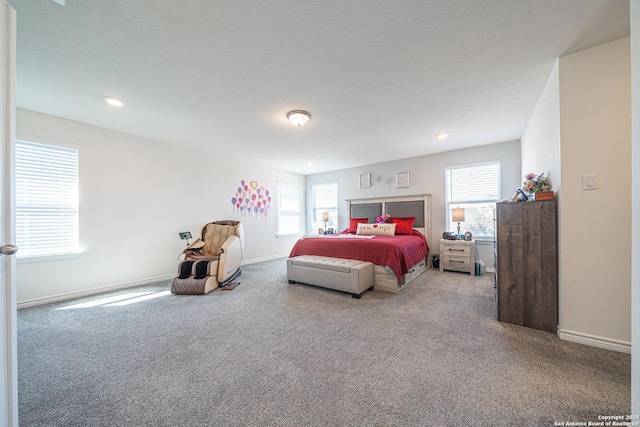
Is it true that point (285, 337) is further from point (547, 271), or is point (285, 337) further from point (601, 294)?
point (601, 294)

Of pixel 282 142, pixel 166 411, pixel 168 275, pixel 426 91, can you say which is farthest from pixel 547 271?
pixel 168 275

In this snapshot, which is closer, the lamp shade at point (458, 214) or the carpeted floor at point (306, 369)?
the carpeted floor at point (306, 369)

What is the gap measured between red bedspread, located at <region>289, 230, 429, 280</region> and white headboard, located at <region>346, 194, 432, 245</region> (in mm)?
787

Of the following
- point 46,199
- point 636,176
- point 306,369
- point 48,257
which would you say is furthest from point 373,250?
point 46,199

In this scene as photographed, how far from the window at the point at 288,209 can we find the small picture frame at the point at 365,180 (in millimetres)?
1929

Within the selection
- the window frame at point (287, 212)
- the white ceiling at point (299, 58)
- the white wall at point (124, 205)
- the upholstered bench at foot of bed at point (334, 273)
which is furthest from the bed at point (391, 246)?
the white wall at point (124, 205)

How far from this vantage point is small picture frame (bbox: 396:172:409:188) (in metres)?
5.28

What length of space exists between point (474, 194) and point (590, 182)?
2791 millimetres

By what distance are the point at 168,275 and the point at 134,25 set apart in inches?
150

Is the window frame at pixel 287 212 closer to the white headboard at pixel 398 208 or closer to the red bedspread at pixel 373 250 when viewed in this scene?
the white headboard at pixel 398 208

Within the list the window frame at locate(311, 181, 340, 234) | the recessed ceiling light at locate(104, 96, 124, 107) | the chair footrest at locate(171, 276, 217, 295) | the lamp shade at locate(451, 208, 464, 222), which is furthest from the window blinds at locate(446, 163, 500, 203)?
the recessed ceiling light at locate(104, 96, 124, 107)

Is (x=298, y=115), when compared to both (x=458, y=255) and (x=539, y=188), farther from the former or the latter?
(x=458, y=255)

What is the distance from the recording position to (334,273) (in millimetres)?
3209

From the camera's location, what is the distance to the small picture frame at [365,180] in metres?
5.88
